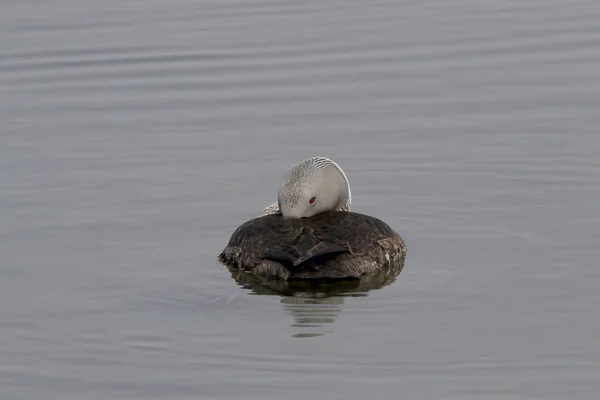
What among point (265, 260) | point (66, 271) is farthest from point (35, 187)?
point (265, 260)

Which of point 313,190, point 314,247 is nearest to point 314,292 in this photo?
point 314,247

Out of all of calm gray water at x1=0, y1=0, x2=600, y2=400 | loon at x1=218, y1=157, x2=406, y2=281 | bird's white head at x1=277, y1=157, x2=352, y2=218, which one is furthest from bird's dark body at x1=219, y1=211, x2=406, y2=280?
calm gray water at x1=0, y1=0, x2=600, y2=400

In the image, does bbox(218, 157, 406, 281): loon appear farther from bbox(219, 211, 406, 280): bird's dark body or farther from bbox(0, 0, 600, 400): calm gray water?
bbox(0, 0, 600, 400): calm gray water

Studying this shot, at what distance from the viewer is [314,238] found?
10.2 m

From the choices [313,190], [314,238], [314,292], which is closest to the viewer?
[314,292]

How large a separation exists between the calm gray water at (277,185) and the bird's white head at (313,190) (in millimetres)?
643

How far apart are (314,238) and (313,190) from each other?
785 mm

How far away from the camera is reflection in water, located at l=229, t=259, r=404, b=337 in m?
9.41

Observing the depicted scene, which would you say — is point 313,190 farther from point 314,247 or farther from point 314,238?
point 314,247

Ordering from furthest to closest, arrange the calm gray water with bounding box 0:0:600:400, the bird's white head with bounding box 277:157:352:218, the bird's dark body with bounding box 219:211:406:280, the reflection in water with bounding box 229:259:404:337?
the bird's white head with bounding box 277:157:352:218 < the bird's dark body with bounding box 219:211:406:280 < the reflection in water with bounding box 229:259:404:337 < the calm gray water with bounding box 0:0:600:400

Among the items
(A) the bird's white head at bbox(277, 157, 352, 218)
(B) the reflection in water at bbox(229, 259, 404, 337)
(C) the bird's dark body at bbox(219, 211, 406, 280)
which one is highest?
(A) the bird's white head at bbox(277, 157, 352, 218)

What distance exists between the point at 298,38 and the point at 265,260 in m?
7.19

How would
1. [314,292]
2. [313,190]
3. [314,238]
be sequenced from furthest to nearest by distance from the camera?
[313,190] → [314,238] → [314,292]

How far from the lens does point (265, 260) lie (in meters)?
10.4
